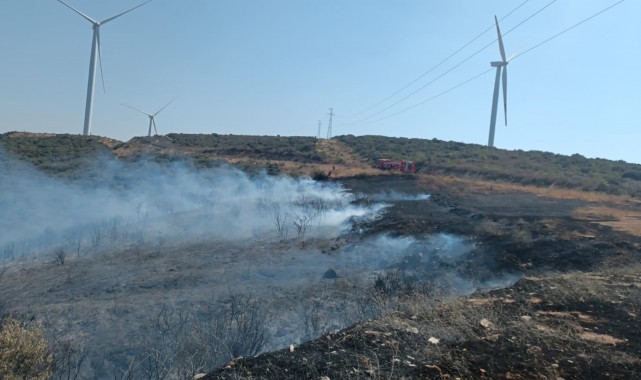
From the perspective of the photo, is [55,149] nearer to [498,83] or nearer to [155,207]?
[155,207]

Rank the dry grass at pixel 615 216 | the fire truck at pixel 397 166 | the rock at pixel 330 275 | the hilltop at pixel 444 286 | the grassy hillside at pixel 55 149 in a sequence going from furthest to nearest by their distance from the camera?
the fire truck at pixel 397 166 → the grassy hillside at pixel 55 149 → the dry grass at pixel 615 216 → the rock at pixel 330 275 → the hilltop at pixel 444 286

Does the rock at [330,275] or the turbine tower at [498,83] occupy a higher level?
the turbine tower at [498,83]

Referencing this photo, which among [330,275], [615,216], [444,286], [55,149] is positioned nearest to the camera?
[444,286]

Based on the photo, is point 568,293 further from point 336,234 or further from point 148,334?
point 336,234

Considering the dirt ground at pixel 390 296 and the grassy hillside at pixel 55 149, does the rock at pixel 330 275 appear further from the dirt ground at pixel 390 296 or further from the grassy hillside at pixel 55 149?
the grassy hillside at pixel 55 149

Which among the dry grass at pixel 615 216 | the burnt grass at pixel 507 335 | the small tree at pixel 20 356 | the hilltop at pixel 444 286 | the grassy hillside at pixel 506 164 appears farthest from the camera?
the grassy hillside at pixel 506 164

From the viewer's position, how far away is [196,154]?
46062 millimetres

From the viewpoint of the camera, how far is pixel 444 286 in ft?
41.4

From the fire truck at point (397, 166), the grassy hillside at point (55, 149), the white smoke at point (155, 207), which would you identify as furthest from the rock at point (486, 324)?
the fire truck at point (397, 166)

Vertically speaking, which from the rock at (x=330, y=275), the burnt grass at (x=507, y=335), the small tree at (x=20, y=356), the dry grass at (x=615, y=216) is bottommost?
the rock at (x=330, y=275)

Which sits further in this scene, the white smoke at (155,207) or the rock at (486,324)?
the white smoke at (155,207)

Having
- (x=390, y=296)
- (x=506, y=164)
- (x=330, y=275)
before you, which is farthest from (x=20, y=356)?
(x=506, y=164)

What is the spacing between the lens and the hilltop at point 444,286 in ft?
20.5

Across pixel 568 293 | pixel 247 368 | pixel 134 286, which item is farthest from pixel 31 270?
pixel 568 293
